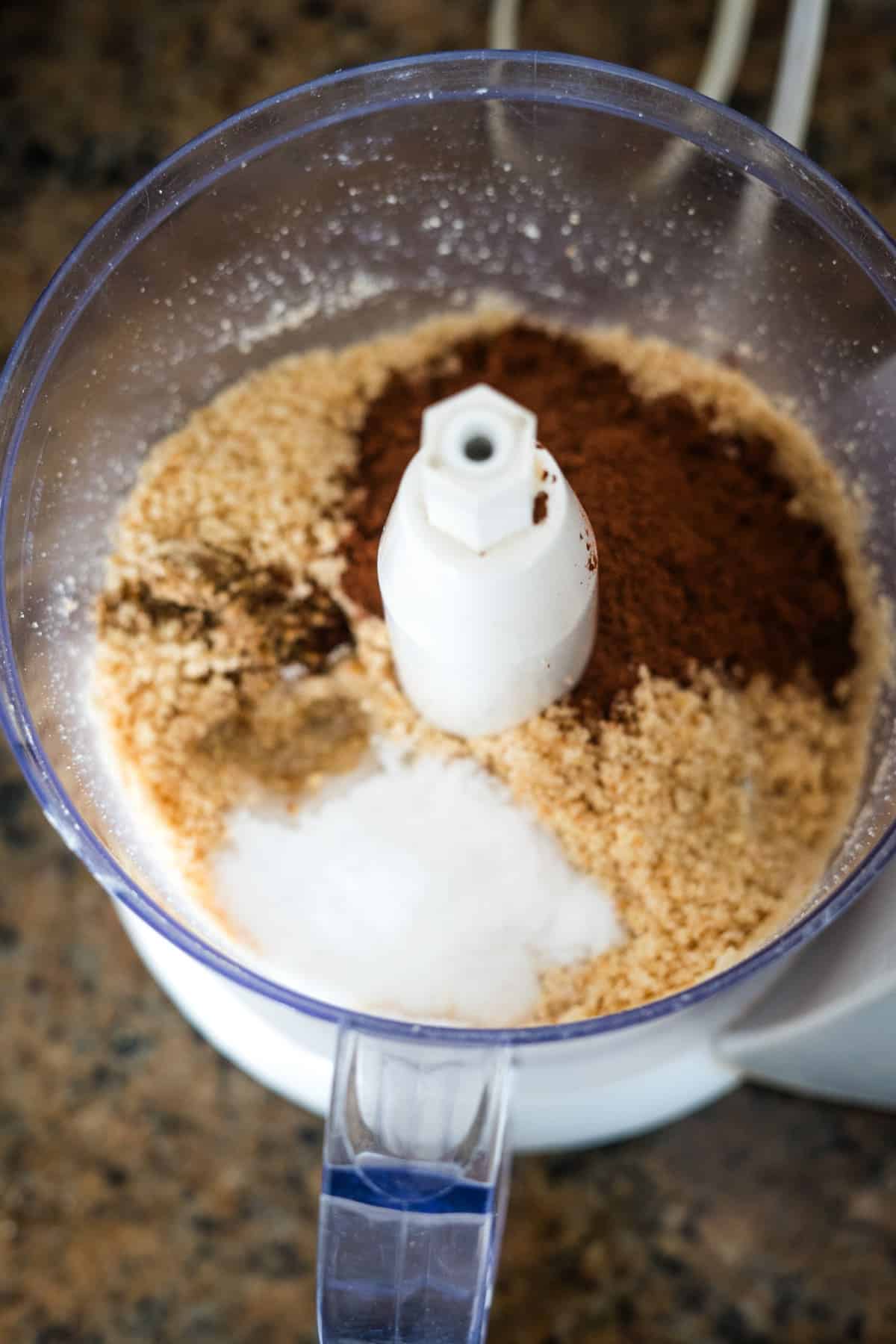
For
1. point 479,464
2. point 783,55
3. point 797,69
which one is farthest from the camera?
point 783,55

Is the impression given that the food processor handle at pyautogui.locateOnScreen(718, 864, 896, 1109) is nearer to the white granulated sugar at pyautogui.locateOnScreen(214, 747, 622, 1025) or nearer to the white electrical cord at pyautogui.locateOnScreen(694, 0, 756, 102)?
the white granulated sugar at pyautogui.locateOnScreen(214, 747, 622, 1025)

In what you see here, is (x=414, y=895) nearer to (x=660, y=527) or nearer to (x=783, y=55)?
(x=660, y=527)

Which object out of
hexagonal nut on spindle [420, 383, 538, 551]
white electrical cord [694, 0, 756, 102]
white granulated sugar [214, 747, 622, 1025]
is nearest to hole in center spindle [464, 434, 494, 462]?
hexagonal nut on spindle [420, 383, 538, 551]

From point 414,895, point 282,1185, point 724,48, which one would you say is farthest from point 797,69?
point 282,1185

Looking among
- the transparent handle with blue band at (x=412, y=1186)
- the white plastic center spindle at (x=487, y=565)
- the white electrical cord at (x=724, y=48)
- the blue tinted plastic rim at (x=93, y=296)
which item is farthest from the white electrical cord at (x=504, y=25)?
the transparent handle with blue band at (x=412, y=1186)

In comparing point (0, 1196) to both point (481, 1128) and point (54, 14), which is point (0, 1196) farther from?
point (54, 14)

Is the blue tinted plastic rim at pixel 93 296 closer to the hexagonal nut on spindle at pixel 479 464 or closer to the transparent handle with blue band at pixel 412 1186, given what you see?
the transparent handle with blue band at pixel 412 1186
